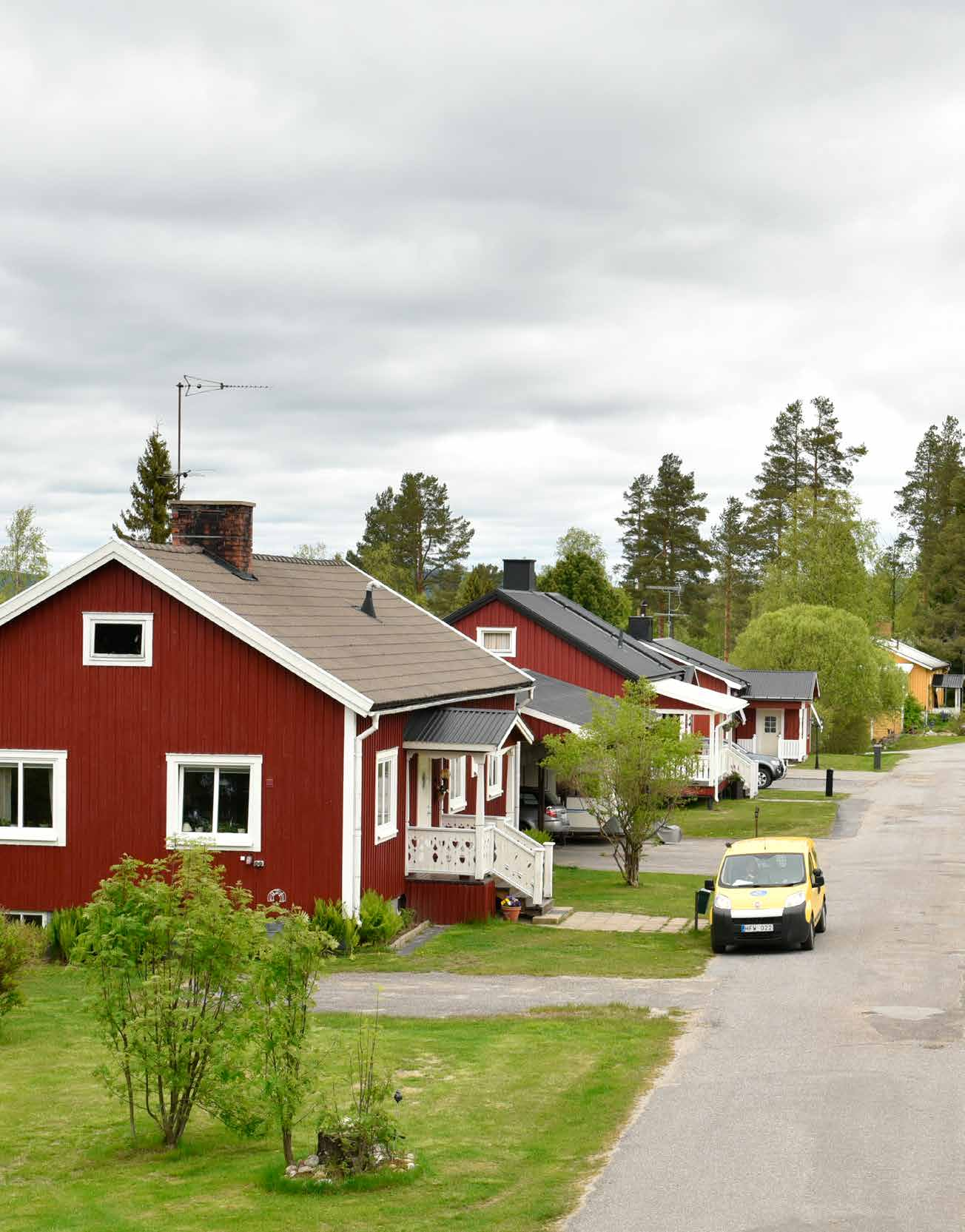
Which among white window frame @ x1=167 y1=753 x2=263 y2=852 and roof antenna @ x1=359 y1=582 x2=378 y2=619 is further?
roof antenna @ x1=359 y1=582 x2=378 y2=619

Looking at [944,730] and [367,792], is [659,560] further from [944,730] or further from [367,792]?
[367,792]

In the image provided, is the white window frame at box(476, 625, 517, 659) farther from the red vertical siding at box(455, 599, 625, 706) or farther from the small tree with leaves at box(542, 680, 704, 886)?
the small tree with leaves at box(542, 680, 704, 886)

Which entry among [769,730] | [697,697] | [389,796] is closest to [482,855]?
[389,796]

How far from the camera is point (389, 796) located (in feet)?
78.5

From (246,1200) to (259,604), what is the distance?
1479cm

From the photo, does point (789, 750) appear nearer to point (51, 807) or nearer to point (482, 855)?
point (482, 855)

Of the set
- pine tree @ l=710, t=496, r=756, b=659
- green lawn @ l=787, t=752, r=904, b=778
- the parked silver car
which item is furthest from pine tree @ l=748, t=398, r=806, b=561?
the parked silver car

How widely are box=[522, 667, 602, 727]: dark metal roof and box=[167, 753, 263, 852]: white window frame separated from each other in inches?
411

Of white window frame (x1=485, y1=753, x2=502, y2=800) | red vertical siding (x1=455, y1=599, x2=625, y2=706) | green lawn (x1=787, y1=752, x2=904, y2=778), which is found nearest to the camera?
white window frame (x1=485, y1=753, x2=502, y2=800)

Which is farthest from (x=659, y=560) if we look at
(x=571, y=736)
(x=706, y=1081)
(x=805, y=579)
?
(x=706, y=1081)

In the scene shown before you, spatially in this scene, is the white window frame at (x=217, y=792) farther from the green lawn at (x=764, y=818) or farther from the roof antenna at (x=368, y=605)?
the green lawn at (x=764, y=818)

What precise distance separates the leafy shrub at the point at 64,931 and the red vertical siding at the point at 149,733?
0.59 meters

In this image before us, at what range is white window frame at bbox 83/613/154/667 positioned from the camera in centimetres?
2277

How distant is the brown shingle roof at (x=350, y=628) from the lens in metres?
23.1
